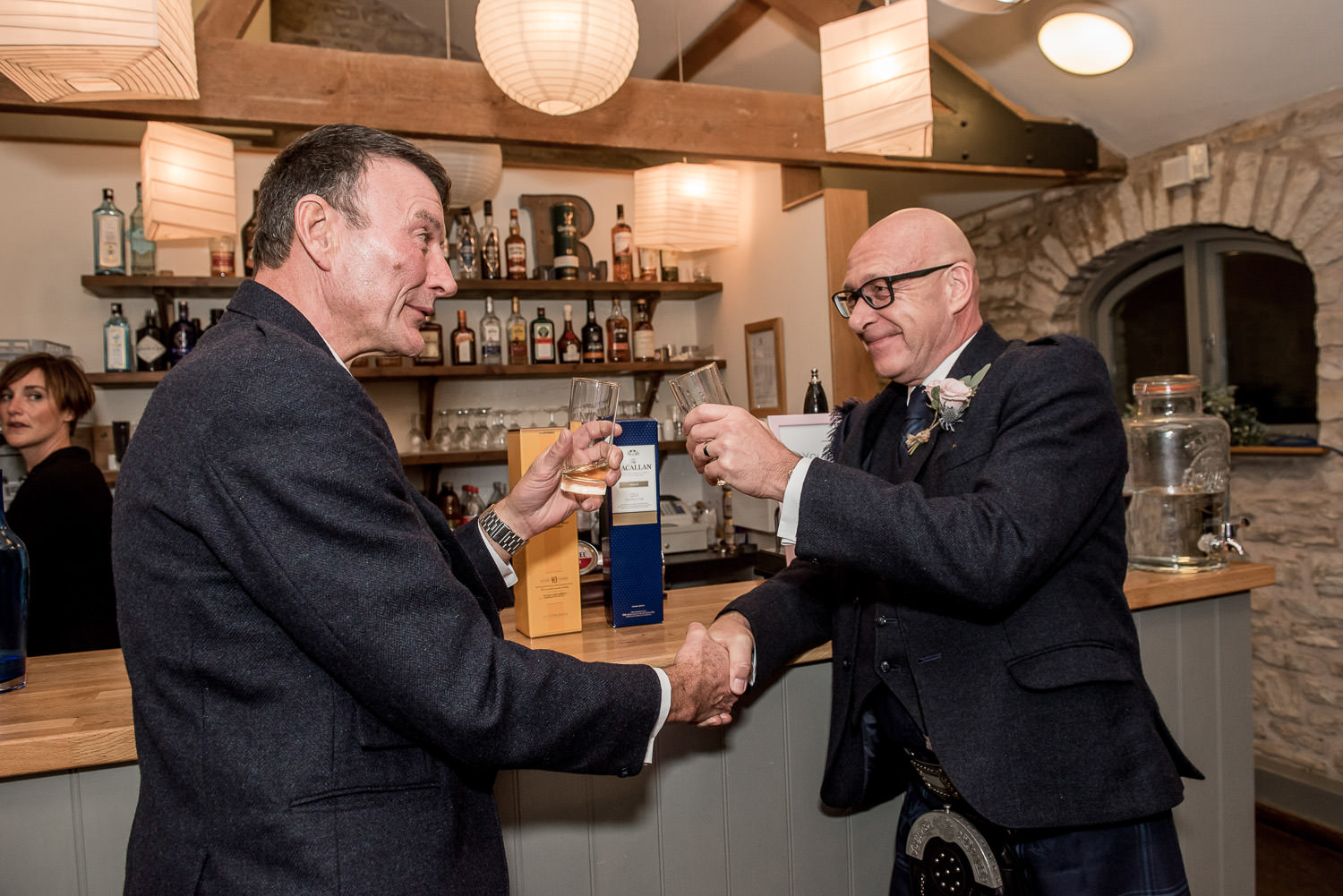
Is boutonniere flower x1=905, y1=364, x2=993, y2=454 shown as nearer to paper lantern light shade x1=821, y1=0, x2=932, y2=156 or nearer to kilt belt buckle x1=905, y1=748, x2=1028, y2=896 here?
kilt belt buckle x1=905, y1=748, x2=1028, y2=896

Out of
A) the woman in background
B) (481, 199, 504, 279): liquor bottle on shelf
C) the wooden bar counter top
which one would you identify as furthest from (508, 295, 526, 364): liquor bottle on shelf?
the wooden bar counter top

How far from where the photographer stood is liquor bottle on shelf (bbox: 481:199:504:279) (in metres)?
4.47

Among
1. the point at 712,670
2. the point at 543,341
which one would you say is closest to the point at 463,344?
the point at 543,341

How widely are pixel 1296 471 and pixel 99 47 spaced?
4300 mm

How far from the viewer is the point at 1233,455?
12.7 feet

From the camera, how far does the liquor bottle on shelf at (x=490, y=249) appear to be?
4473mm

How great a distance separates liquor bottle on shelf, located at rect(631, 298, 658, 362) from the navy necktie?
123 inches

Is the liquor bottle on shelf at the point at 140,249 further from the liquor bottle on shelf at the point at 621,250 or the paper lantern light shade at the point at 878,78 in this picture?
the paper lantern light shade at the point at 878,78

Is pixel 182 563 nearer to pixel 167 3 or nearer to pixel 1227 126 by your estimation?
pixel 167 3

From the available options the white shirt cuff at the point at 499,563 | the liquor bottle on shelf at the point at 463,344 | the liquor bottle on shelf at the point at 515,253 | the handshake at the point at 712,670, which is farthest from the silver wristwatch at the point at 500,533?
the liquor bottle on shelf at the point at 515,253

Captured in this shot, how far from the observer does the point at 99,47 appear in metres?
1.94

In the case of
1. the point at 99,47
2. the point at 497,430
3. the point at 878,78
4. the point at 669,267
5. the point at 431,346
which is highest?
the point at 878,78

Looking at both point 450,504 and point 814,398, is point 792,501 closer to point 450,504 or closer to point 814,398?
point 814,398

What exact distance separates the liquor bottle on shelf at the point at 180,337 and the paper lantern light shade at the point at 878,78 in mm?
3026
